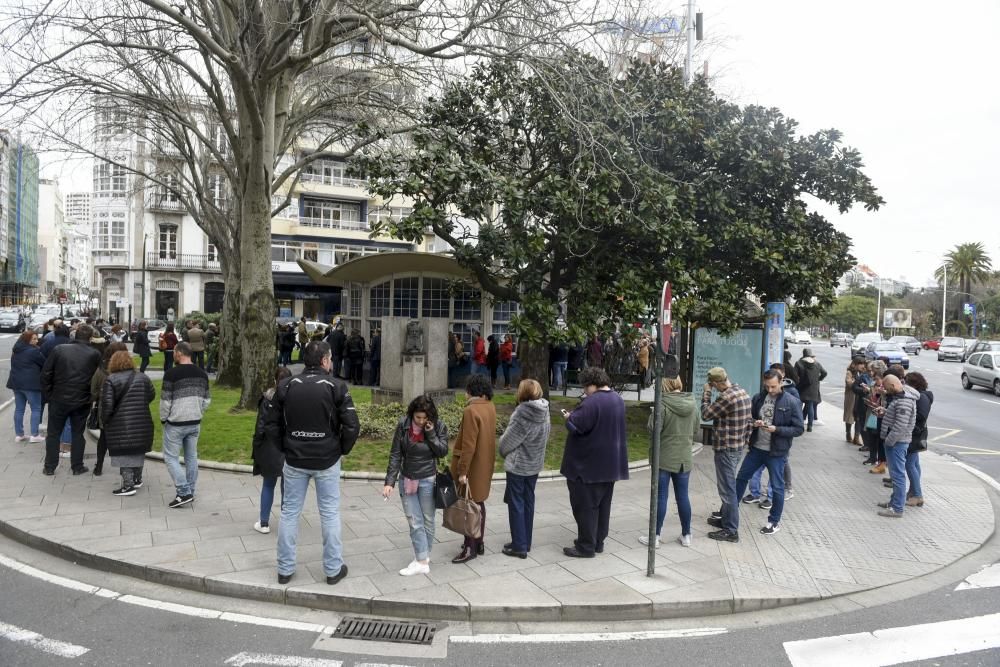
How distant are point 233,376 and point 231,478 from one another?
859 cm

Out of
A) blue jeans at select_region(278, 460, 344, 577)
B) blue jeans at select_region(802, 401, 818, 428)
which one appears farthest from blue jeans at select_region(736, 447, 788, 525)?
blue jeans at select_region(802, 401, 818, 428)

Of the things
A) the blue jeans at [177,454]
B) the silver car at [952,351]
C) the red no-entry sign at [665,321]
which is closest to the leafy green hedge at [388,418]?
the blue jeans at [177,454]

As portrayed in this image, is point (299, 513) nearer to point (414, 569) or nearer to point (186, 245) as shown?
point (414, 569)

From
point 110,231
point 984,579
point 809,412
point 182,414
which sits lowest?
point 984,579

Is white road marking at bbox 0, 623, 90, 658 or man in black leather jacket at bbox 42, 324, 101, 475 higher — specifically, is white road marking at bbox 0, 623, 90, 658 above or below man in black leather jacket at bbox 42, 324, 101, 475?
below

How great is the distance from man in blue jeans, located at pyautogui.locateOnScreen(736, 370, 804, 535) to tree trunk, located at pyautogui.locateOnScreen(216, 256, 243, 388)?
11.6 m

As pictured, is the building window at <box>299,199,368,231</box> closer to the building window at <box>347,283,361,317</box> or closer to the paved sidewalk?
the building window at <box>347,283,361,317</box>

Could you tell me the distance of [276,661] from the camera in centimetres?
427

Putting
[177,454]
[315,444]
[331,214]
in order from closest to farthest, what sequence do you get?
[315,444], [177,454], [331,214]

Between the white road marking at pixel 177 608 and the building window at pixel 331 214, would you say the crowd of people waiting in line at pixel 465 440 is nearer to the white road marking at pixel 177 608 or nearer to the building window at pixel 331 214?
the white road marking at pixel 177 608

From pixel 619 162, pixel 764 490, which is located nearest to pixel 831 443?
pixel 764 490

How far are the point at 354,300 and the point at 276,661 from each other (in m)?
16.6

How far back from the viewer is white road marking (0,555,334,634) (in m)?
4.81

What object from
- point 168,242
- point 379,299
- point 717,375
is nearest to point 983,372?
point 379,299
